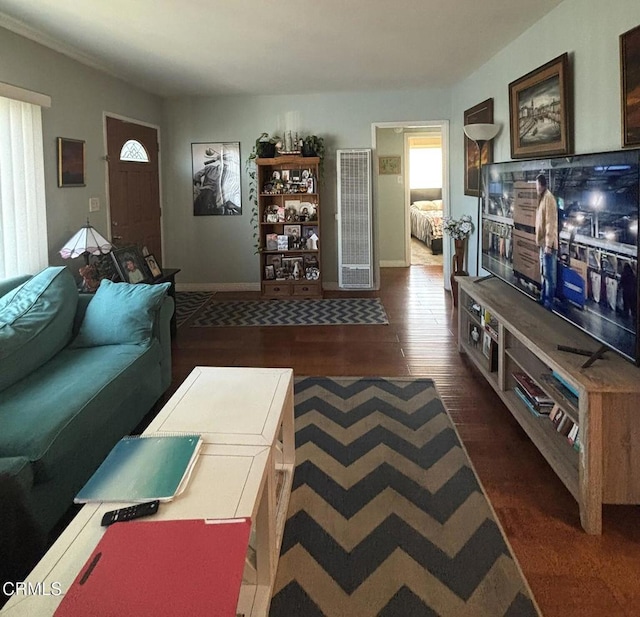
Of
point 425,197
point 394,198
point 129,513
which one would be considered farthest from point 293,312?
point 425,197

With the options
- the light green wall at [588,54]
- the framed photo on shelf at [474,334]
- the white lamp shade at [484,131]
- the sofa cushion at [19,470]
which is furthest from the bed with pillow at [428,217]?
the sofa cushion at [19,470]

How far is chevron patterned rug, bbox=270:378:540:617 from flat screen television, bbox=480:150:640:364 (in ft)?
2.73

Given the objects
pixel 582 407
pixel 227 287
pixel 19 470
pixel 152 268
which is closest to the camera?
pixel 19 470

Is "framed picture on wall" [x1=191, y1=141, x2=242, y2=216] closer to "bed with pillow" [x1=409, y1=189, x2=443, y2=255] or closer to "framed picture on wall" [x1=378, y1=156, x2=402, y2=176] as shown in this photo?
"framed picture on wall" [x1=378, y1=156, x2=402, y2=176]

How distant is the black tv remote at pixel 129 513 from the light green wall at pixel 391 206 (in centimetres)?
709

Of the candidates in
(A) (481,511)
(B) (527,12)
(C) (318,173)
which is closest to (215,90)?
(C) (318,173)

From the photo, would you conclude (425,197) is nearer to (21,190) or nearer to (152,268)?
(152,268)

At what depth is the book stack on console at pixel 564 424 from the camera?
2.24 meters

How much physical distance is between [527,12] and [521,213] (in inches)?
54.3

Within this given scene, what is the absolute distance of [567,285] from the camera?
2455 millimetres

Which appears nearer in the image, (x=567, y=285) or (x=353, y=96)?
(x=567, y=285)

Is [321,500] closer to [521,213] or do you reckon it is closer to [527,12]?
[521,213]

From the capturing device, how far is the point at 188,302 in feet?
19.9

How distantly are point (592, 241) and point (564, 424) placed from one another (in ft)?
2.59
